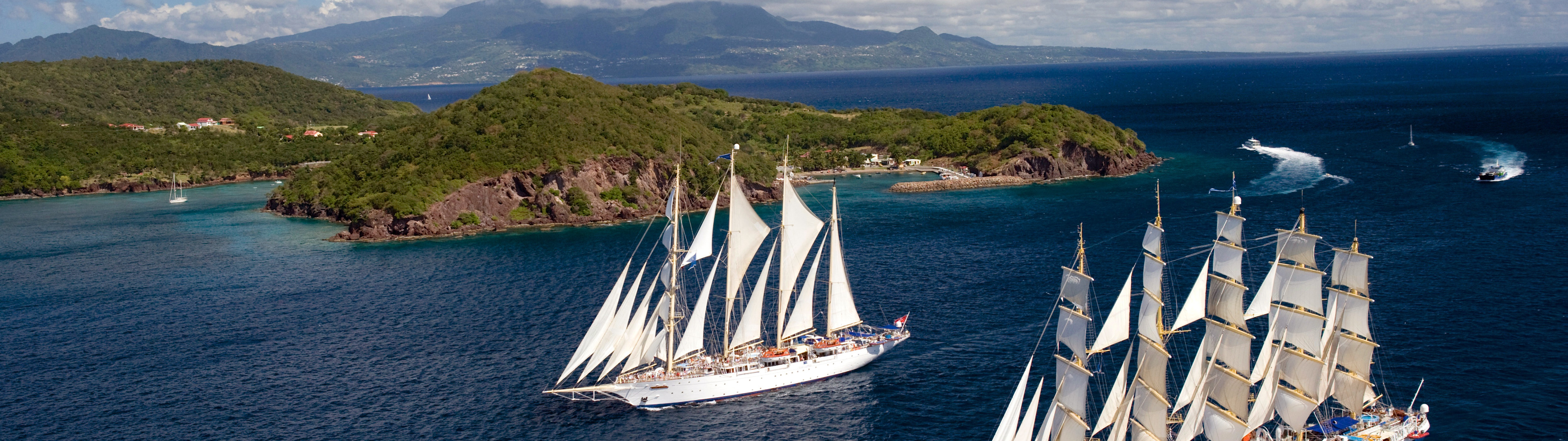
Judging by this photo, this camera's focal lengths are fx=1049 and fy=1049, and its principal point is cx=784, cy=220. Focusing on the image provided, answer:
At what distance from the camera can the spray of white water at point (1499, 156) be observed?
12788 centimetres

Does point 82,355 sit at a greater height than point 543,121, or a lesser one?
lesser

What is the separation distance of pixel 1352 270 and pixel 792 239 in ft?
96.9

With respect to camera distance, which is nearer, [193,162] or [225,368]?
[225,368]

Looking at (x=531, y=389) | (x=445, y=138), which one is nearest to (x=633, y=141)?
(x=445, y=138)

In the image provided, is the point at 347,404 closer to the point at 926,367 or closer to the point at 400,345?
the point at 400,345

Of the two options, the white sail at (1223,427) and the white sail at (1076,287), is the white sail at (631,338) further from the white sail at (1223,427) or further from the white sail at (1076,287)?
the white sail at (1223,427)

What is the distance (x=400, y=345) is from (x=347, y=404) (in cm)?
1050

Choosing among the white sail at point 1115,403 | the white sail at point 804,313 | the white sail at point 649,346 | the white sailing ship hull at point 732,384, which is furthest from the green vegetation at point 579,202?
the white sail at point 1115,403

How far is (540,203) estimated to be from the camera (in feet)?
391

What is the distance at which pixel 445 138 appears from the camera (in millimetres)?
130000

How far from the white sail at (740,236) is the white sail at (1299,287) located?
87.2ft

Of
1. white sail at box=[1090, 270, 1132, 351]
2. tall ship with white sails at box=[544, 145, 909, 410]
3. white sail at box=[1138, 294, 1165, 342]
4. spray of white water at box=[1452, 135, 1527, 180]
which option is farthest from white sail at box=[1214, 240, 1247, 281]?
spray of white water at box=[1452, 135, 1527, 180]

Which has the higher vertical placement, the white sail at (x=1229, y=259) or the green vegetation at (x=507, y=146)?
the green vegetation at (x=507, y=146)

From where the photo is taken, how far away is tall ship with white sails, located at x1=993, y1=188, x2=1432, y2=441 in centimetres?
4609
